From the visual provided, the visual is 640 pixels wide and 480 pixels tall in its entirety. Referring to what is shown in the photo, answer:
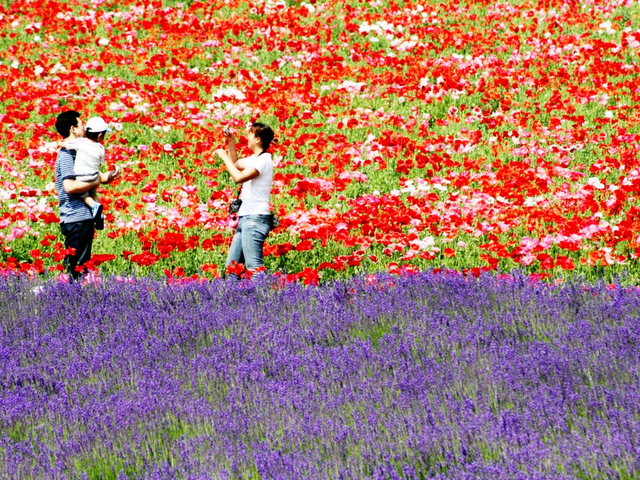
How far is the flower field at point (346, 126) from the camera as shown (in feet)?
23.6

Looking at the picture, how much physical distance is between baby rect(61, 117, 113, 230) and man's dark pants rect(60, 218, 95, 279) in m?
0.09

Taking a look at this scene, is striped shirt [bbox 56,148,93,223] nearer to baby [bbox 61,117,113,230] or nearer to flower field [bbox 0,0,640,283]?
baby [bbox 61,117,113,230]

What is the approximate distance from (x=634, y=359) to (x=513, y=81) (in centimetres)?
803

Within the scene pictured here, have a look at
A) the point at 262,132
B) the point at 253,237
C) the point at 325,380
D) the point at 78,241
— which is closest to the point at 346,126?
the point at 262,132

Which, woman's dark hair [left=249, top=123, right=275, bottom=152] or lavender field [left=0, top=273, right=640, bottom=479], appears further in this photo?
woman's dark hair [left=249, top=123, right=275, bottom=152]

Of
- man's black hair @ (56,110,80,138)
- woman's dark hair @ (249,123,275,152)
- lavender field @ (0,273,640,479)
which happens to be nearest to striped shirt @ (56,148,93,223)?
man's black hair @ (56,110,80,138)

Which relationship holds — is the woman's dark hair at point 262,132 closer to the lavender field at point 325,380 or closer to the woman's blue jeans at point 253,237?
the woman's blue jeans at point 253,237

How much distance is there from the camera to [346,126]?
10.6 m

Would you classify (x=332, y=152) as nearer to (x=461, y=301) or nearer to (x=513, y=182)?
(x=513, y=182)

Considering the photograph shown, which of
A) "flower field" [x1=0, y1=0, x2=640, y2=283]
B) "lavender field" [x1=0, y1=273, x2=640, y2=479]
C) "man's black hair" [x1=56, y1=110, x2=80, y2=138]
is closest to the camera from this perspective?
"lavender field" [x1=0, y1=273, x2=640, y2=479]

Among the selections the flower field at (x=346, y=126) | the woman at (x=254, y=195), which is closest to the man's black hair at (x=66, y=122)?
the flower field at (x=346, y=126)

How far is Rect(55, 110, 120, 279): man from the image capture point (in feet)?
20.9

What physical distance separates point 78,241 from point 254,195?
1.34 metres

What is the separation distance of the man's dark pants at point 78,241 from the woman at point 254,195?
106 cm
